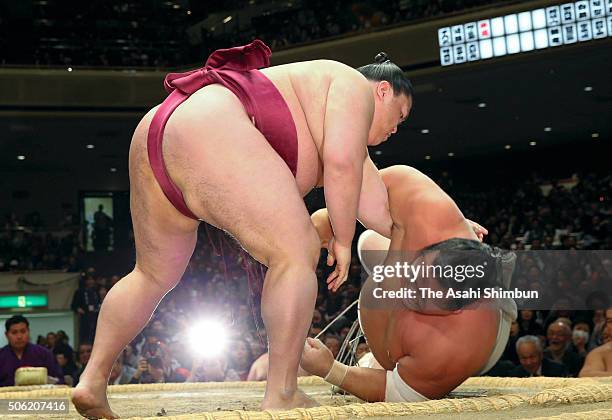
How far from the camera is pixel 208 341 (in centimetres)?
445

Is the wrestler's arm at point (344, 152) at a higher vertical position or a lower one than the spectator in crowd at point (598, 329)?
higher

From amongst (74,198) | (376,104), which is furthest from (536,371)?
(74,198)

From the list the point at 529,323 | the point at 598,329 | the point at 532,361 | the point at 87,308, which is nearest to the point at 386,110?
the point at 532,361

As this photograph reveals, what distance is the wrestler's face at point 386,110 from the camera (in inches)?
60.2

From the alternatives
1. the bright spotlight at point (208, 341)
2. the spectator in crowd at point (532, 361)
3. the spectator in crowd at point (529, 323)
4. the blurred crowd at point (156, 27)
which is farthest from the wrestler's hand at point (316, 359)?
the blurred crowd at point (156, 27)

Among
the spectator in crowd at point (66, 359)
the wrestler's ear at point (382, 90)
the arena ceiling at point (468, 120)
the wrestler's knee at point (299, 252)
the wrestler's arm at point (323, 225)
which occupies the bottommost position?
the spectator in crowd at point (66, 359)

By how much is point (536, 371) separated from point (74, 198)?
1010 cm

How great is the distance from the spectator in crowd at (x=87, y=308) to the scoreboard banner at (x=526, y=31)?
418cm

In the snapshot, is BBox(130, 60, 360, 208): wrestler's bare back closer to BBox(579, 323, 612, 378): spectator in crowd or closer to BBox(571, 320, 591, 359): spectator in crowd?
BBox(579, 323, 612, 378): spectator in crowd

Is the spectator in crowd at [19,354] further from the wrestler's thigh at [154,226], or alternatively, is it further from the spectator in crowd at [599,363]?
the wrestler's thigh at [154,226]

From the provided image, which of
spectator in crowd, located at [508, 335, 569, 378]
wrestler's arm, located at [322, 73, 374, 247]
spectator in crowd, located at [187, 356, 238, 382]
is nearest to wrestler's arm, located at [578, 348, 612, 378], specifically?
spectator in crowd, located at [508, 335, 569, 378]

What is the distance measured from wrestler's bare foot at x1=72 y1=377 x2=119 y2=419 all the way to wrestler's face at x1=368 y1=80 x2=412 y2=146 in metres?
0.63

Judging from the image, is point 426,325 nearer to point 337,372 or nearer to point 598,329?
point 337,372

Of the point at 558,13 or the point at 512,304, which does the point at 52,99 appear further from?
the point at 512,304
